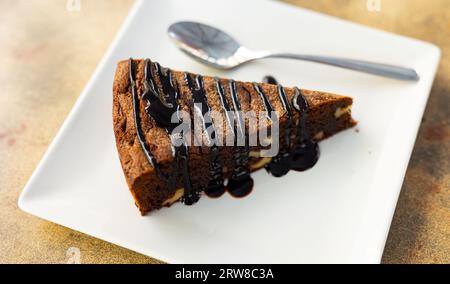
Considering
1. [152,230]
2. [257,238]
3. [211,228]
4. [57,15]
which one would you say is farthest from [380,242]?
[57,15]

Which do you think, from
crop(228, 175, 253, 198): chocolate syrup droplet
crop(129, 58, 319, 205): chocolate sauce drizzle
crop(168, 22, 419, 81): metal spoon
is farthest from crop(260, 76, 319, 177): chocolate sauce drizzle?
crop(168, 22, 419, 81): metal spoon

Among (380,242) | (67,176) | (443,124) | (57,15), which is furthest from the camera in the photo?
(57,15)

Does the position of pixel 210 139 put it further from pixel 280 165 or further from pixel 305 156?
pixel 305 156

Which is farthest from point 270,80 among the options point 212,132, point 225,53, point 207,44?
point 212,132

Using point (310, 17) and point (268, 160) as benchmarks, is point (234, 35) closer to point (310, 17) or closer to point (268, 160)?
point (310, 17)

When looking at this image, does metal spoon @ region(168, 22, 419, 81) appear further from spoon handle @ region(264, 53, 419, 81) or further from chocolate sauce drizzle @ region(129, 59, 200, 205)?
chocolate sauce drizzle @ region(129, 59, 200, 205)

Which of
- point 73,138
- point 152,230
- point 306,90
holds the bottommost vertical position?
point 152,230

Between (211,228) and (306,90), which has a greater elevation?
(306,90)
